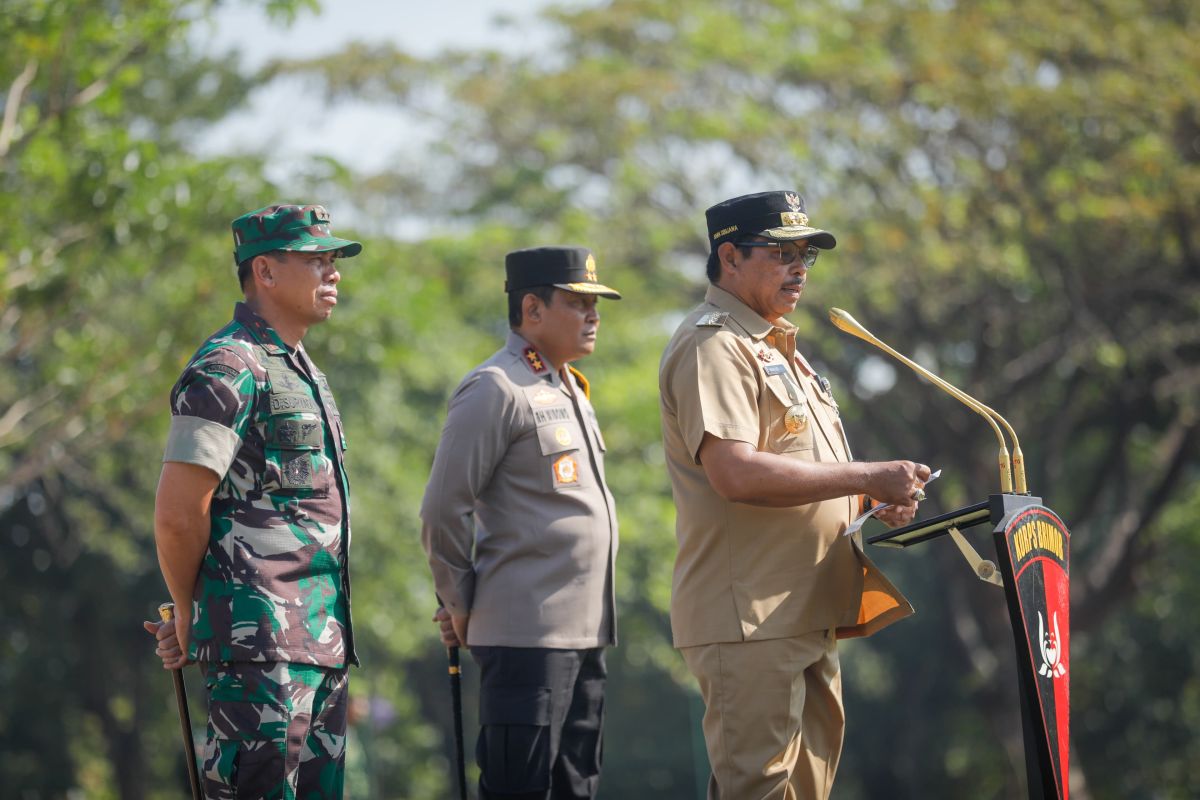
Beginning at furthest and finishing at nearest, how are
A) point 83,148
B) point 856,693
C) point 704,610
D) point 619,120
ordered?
point 856,693, point 619,120, point 83,148, point 704,610

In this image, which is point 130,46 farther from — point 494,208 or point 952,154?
point 494,208

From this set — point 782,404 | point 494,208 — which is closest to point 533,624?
point 782,404

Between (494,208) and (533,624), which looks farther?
(494,208)

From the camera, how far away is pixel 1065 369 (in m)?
15.4

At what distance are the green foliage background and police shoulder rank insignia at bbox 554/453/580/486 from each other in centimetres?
462

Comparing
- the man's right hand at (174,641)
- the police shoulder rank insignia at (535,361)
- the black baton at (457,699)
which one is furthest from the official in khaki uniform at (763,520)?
the man's right hand at (174,641)

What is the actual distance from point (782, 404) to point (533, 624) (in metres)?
0.98

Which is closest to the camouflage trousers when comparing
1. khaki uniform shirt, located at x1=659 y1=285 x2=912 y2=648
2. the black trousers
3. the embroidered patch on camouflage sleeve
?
the embroidered patch on camouflage sleeve

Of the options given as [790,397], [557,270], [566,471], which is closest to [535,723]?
[566,471]

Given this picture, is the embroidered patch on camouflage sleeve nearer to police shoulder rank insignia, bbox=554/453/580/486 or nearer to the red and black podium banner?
police shoulder rank insignia, bbox=554/453/580/486

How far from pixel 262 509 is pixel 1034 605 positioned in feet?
5.91

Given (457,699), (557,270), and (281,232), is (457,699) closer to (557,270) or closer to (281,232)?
(557,270)

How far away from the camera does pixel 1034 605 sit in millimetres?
3160

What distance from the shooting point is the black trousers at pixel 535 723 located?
388cm
